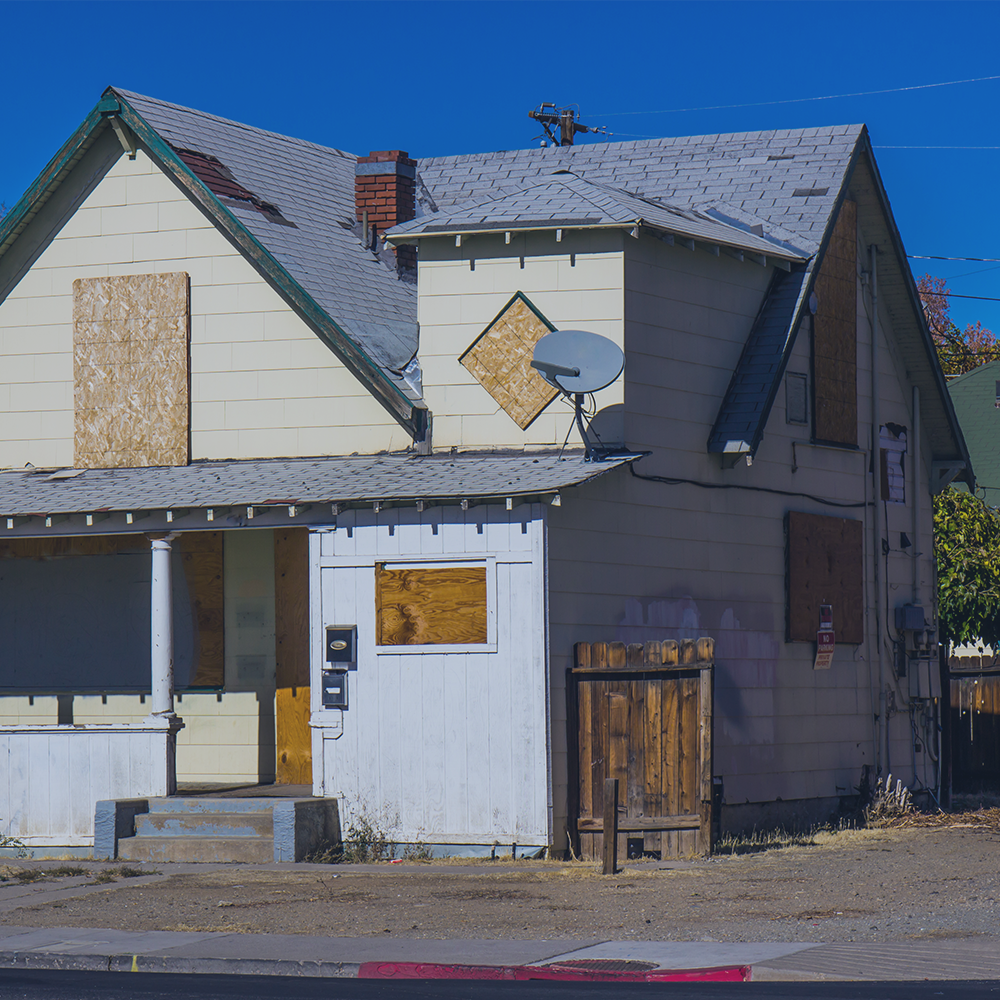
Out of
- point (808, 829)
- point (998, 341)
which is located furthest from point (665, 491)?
point (998, 341)

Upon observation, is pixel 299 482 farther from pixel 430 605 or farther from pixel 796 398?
pixel 796 398

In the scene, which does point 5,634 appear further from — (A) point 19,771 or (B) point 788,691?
(B) point 788,691

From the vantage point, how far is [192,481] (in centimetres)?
1591

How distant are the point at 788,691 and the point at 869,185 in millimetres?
6320

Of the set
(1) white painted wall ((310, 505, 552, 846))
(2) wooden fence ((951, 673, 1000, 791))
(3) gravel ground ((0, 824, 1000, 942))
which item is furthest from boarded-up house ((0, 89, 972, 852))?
(2) wooden fence ((951, 673, 1000, 791))

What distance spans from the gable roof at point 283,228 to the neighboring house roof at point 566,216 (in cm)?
126

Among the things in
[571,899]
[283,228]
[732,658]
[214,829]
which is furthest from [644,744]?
[283,228]

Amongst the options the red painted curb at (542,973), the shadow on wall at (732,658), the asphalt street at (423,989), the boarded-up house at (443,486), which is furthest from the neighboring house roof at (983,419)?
the asphalt street at (423,989)

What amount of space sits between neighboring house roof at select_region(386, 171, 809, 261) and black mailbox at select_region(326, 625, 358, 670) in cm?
401

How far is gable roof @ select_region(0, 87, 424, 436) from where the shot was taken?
16125mm

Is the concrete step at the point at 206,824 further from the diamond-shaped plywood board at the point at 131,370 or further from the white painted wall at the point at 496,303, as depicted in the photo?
the white painted wall at the point at 496,303

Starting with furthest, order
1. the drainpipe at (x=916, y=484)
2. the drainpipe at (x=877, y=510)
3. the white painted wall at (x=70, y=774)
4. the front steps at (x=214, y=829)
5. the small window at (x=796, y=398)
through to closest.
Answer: the drainpipe at (x=916, y=484), the drainpipe at (x=877, y=510), the small window at (x=796, y=398), the white painted wall at (x=70, y=774), the front steps at (x=214, y=829)

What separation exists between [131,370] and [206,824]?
5.15 meters

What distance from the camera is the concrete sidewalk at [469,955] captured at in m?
8.91
